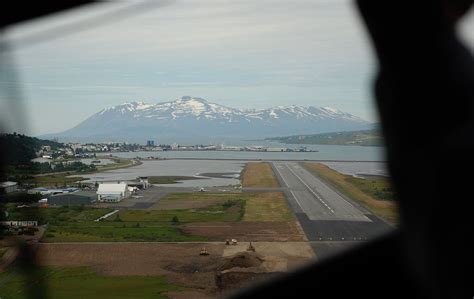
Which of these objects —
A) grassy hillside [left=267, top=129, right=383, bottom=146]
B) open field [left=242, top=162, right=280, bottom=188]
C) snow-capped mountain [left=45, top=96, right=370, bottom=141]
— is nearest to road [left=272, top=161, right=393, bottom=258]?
open field [left=242, top=162, right=280, bottom=188]

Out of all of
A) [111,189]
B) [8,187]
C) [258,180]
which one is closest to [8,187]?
[8,187]

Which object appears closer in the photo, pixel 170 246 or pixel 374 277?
pixel 374 277

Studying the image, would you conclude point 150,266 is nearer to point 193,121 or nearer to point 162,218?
point 162,218

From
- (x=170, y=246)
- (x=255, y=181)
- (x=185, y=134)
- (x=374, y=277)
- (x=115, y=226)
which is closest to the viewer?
(x=374, y=277)

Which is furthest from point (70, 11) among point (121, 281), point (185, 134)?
point (185, 134)

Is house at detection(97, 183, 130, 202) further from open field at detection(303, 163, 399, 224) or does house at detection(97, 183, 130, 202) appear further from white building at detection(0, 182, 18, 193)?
white building at detection(0, 182, 18, 193)

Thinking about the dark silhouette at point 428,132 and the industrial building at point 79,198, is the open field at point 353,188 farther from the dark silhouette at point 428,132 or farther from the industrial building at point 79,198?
the dark silhouette at point 428,132

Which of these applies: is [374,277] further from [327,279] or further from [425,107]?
[425,107]
